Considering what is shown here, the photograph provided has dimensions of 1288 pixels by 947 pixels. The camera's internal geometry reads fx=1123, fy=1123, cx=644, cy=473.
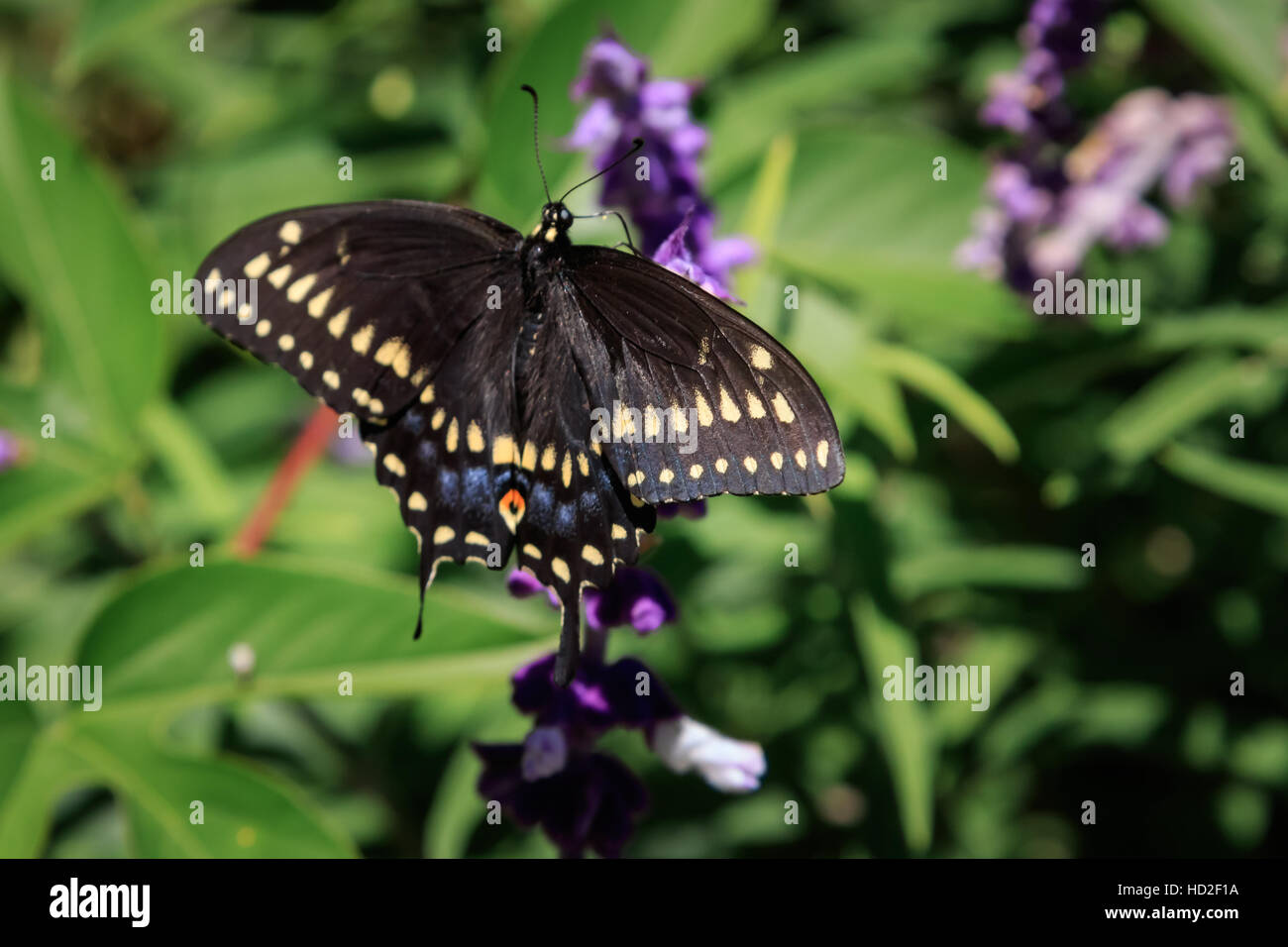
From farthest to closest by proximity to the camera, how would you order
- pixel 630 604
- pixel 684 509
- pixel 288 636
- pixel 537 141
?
pixel 537 141, pixel 288 636, pixel 684 509, pixel 630 604

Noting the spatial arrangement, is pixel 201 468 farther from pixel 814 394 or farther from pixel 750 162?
pixel 814 394

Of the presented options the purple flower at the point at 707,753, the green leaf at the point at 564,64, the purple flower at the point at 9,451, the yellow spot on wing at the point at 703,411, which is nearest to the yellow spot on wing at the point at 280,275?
the green leaf at the point at 564,64

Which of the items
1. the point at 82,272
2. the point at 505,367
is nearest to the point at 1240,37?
the point at 505,367

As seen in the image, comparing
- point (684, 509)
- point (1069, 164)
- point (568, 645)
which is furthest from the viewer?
point (1069, 164)

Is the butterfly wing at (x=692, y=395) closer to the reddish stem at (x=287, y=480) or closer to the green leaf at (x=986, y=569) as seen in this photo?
the reddish stem at (x=287, y=480)

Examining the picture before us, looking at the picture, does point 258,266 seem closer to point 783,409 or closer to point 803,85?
point 783,409

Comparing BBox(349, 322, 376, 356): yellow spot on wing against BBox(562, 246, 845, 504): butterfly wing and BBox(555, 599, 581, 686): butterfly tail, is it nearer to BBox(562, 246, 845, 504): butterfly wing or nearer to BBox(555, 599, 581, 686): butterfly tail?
BBox(562, 246, 845, 504): butterfly wing

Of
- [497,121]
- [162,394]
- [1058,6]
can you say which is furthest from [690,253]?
[162,394]
